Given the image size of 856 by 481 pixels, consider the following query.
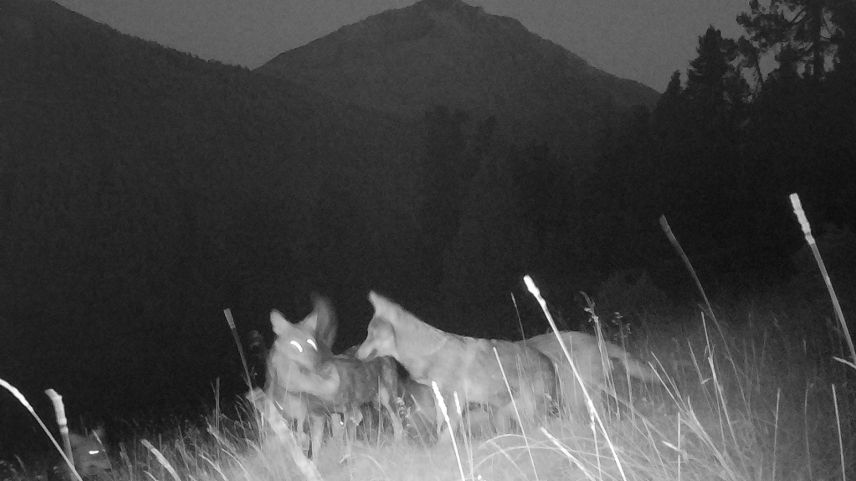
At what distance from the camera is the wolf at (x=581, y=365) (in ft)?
11.7

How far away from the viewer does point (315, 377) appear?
361 centimetres

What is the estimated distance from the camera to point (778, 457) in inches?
100

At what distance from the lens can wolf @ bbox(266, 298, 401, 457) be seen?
359 centimetres

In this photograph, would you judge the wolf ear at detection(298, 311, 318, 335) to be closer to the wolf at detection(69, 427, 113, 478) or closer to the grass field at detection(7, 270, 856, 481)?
the grass field at detection(7, 270, 856, 481)

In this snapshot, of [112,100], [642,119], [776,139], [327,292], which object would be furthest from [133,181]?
[776,139]

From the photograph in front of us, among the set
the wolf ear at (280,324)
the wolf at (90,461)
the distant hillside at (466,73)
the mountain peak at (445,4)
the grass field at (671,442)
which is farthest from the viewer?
the mountain peak at (445,4)

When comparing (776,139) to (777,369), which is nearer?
(777,369)

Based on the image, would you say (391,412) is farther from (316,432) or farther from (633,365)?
(633,365)

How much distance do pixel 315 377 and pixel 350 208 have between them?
25413mm

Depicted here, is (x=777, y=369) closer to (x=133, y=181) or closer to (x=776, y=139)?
(x=776, y=139)

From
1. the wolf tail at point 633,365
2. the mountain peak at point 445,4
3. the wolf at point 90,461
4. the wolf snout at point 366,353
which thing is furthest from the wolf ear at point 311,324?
the mountain peak at point 445,4

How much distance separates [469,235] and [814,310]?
14.1m

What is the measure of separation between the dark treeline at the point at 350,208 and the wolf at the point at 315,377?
8.19m

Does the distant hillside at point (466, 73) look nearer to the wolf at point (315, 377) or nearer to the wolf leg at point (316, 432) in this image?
the wolf at point (315, 377)
